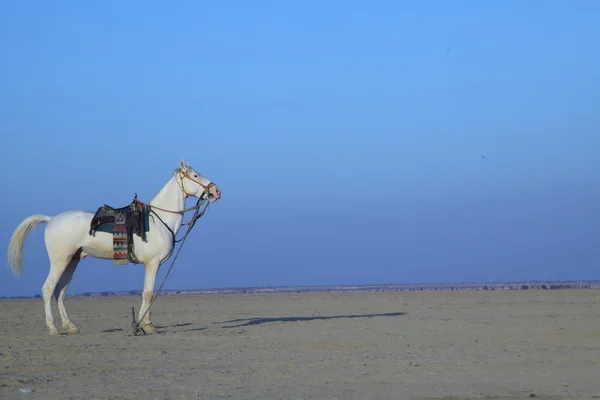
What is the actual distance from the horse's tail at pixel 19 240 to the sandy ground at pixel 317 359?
128cm

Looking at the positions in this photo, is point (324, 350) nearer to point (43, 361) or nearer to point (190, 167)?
point (43, 361)

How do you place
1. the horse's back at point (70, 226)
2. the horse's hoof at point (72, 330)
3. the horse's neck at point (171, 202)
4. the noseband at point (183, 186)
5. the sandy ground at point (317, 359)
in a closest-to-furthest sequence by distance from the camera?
1. the sandy ground at point (317, 359)
2. the horse's back at point (70, 226)
3. the horse's hoof at point (72, 330)
4. the horse's neck at point (171, 202)
5. the noseband at point (183, 186)

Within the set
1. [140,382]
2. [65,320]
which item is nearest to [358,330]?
[65,320]

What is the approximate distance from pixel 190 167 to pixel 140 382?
7.05m

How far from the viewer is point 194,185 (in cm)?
1609

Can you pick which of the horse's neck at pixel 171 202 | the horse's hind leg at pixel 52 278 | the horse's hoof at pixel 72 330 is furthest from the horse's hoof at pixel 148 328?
the horse's neck at pixel 171 202

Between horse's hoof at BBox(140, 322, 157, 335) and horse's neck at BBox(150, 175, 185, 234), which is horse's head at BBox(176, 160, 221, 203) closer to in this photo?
horse's neck at BBox(150, 175, 185, 234)

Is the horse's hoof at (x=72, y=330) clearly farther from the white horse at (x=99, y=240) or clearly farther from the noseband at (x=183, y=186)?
the noseband at (x=183, y=186)

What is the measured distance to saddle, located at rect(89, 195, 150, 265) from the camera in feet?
50.4

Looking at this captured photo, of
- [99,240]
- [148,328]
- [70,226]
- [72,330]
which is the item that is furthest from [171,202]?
[72,330]

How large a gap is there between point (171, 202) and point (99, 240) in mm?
1507

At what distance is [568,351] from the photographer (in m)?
12.2

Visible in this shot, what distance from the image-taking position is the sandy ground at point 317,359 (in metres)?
9.05

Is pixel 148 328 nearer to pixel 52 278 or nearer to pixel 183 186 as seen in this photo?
pixel 52 278
